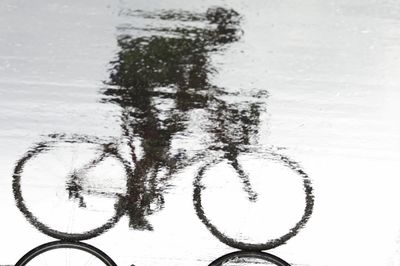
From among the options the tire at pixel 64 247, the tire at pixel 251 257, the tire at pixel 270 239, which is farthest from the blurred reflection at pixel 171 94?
the tire at pixel 251 257

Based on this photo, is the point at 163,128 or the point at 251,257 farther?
the point at 251,257

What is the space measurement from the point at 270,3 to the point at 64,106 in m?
1.32

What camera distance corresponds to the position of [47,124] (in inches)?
113

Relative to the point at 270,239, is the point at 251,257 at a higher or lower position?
lower

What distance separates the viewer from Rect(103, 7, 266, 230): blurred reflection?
8.50ft

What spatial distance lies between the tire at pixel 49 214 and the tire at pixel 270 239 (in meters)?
0.49

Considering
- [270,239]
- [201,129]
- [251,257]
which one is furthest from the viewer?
[270,239]

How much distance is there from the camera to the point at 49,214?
3.27m

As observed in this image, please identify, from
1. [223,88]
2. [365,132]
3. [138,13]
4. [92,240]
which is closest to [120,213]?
[92,240]

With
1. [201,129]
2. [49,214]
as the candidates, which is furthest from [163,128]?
[49,214]

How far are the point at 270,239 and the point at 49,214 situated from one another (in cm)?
155

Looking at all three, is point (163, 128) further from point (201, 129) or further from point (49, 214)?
point (49, 214)

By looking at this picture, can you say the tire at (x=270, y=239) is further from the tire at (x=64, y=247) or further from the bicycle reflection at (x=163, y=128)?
the tire at (x=64, y=247)

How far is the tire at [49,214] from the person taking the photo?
3004mm
